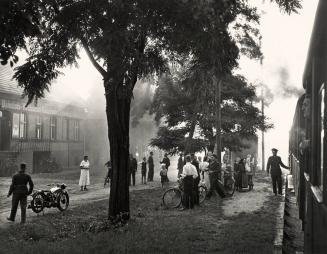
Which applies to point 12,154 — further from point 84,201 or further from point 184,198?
point 184,198

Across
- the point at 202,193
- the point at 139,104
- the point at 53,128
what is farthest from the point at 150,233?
the point at 139,104

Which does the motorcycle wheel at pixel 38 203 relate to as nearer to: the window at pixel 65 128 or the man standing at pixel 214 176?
the man standing at pixel 214 176

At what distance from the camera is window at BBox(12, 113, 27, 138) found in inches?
1265

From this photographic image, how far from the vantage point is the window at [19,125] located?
32125 mm

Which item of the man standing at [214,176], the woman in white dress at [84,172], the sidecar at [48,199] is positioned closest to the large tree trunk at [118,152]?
the sidecar at [48,199]

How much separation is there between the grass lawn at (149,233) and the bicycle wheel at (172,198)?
727mm

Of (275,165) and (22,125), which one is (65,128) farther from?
(275,165)

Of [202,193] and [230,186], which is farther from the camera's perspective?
[230,186]

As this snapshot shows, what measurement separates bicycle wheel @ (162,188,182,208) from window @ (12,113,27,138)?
19286 mm

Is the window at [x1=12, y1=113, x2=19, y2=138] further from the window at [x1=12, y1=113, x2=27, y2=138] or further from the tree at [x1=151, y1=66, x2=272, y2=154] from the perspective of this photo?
the tree at [x1=151, y1=66, x2=272, y2=154]

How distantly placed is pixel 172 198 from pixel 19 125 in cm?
2017

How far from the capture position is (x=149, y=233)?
33.2 feet

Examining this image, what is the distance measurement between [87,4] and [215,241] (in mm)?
5254

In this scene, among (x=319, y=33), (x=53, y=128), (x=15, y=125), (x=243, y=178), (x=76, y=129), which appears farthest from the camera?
(x=76, y=129)
